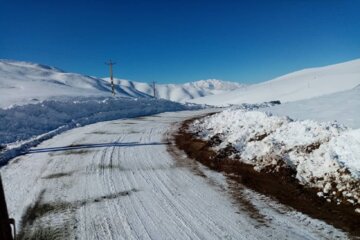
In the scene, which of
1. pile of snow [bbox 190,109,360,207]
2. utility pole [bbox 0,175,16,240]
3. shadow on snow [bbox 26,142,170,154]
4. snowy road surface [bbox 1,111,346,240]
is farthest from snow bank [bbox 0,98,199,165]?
utility pole [bbox 0,175,16,240]

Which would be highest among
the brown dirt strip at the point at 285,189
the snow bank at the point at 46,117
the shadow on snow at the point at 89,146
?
the snow bank at the point at 46,117

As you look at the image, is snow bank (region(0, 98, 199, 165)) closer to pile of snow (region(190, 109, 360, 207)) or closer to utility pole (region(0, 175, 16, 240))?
pile of snow (region(190, 109, 360, 207))

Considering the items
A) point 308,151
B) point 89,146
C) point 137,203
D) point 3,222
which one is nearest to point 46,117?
point 89,146

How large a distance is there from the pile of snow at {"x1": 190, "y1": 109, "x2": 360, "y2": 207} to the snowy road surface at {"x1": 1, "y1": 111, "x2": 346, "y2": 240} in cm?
127

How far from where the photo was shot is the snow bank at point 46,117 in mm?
14516

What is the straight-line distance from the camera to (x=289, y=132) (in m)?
9.46

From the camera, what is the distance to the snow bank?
47.6 feet

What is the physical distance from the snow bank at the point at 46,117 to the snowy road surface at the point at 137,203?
3355 mm

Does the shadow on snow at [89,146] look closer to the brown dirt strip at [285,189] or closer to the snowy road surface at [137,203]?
the snowy road surface at [137,203]

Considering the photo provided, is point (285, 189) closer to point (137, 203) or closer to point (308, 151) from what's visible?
point (308, 151)

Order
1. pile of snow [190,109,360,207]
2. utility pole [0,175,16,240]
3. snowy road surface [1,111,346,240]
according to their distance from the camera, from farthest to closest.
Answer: pile of snow [190,109,360,207], snowy road surface [1,111,346,240], utility pole [0,175,16,240]

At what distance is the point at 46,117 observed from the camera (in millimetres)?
19531

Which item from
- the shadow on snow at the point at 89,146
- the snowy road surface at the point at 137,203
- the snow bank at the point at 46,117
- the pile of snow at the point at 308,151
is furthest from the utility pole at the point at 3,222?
the shadow on snow at the point at 89,146

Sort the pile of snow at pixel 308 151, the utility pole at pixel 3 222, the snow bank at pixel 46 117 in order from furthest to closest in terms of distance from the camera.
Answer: the snow bank at pixel 46 117
the pile of snow at pixel 308 151
the utility pole at pixel 3 222
